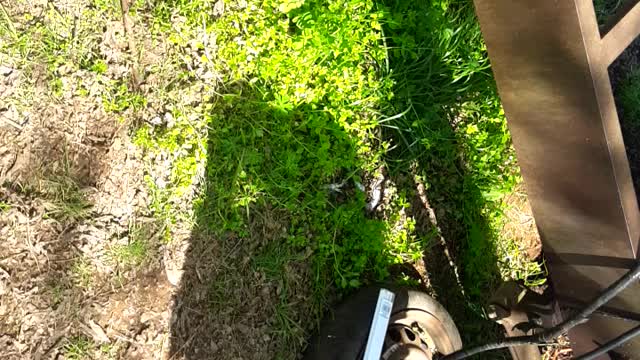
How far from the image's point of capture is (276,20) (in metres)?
3.41

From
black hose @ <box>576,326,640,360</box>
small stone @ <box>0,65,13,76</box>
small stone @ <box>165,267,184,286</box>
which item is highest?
black hose @ <box>576,326,640,360</box>

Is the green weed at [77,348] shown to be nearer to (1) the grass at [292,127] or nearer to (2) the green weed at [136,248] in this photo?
(1) the grass at [292,127]

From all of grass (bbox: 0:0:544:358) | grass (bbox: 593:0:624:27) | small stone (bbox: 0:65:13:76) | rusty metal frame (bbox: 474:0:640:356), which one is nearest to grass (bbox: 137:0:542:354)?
grass (bbox: 0:0:544:358)

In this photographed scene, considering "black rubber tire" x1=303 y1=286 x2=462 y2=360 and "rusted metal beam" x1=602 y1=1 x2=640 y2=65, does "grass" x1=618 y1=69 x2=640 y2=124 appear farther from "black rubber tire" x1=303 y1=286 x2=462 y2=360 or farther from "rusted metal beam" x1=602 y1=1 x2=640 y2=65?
"rusted metal beam" x1=602 y1=1 x2=640 y2=65

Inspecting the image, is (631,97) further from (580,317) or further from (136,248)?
(136,248)

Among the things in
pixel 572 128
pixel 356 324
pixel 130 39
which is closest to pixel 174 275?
pixel 356 324

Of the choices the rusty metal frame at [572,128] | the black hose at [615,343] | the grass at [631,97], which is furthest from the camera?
the grass at [631,97]

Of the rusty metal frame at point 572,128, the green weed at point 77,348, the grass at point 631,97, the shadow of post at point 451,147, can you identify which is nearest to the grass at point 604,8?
the grass at point 631,97

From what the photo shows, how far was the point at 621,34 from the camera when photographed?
1929 millimetres

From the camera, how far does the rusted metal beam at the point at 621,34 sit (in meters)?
1.86

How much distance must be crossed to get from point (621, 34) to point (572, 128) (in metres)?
0.32

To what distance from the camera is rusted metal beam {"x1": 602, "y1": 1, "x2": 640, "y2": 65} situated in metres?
1.86

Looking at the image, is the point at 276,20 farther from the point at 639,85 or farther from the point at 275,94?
the point at 639,85

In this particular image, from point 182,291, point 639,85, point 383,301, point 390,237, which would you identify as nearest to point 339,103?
point 390,237
